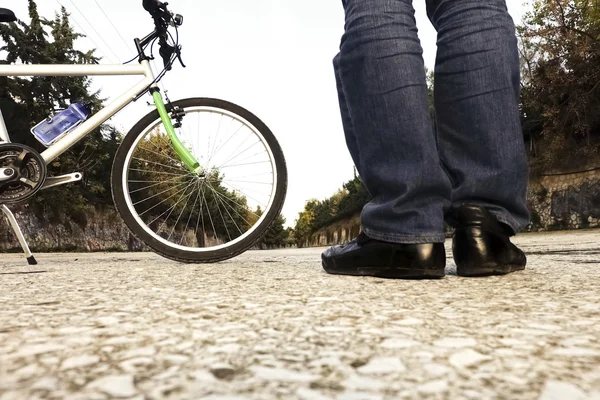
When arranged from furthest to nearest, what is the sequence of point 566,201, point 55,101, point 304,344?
point 566,201 → point 55,101 → point 304,344

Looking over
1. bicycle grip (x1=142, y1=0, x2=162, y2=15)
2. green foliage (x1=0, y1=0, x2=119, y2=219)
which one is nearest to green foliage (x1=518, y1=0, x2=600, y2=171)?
green foliage (x1=0, y1=0, x2=119, y2=219)

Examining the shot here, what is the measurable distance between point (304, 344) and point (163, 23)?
300cm

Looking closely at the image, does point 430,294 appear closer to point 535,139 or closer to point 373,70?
point 373,70

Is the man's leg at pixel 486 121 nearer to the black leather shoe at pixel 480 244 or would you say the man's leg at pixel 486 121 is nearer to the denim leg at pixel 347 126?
the black leather shoe at pixel 480 244

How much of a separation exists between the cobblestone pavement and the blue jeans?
13.5 inches

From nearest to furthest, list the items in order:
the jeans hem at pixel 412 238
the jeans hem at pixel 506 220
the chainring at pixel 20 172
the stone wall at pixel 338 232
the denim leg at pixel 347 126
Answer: the jeans hem at pixel 412 238 → the jeans hem at pixel 506 220 → the denim leg at pixel 347 126 → the chainring at pixel 20 172 → the stone wall at pixel 338 232

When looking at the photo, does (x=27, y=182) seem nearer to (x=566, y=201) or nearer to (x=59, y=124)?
(x=59, y=124)

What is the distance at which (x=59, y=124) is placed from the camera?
10.2ft

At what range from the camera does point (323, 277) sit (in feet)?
5.65

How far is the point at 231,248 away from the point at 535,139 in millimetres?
21437

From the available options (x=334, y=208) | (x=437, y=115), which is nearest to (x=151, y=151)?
(x=437, y=115)

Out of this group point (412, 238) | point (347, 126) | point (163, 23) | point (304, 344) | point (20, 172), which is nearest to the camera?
point (304, 344)

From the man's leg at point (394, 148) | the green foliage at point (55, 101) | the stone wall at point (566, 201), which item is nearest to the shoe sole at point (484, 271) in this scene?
the man's leg at point (394, 148)

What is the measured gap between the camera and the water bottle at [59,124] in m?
3.04
